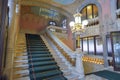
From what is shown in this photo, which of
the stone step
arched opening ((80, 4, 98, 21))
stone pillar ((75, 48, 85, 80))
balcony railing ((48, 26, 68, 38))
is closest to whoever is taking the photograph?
the stone step

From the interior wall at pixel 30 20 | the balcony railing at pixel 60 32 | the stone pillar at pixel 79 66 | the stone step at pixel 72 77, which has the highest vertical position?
the interior wall at pixel 30 20

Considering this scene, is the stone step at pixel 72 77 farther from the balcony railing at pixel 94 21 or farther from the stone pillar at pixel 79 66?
the balcony railing at pixel 94 21

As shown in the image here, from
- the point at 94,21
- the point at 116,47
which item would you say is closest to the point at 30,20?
the point at 94,21

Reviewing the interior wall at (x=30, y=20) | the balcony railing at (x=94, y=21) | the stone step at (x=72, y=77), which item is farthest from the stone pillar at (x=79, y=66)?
the interior wall at (x=30, y=20)

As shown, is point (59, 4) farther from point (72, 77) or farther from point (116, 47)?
point (72, 77)

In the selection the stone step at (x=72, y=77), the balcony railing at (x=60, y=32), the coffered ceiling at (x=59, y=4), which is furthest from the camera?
the balcony railing at (x=60, y=32)

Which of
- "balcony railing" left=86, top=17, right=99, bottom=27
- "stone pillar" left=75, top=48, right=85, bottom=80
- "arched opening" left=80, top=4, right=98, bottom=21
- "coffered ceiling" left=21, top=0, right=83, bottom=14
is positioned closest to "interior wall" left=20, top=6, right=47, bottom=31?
"coffered ceiling" left=21, top=0, right=83, bottom=14

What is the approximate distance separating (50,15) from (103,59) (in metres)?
7.49

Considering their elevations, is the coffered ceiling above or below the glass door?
above

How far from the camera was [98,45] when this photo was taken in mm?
6879

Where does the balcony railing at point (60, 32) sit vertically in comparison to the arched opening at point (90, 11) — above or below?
below

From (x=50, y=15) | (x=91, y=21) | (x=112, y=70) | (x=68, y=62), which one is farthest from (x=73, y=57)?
(x=50, y=15)

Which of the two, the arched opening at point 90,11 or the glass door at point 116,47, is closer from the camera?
the glass door at point 116,47

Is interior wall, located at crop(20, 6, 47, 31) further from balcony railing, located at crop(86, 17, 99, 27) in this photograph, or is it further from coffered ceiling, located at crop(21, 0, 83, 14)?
balcony railing, located at crop(86, 17, 99, 27)
